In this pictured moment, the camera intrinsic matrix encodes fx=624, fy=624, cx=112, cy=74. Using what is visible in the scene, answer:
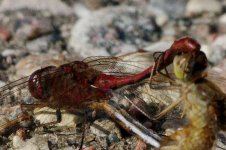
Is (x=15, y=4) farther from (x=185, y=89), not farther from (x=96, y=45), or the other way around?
(x=185, y=89)

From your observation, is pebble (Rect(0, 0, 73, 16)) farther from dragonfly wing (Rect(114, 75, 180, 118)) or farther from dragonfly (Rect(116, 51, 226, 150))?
dragonfly (Rect(116, 51, 226, 150))

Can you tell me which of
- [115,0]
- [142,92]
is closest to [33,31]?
[115,0]

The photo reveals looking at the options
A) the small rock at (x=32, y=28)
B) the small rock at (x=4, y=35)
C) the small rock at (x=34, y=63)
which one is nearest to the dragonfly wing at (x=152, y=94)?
the small rock at (x=34, y=63)

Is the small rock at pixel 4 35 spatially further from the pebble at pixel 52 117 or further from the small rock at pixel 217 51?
the small rock at pixel 217 51

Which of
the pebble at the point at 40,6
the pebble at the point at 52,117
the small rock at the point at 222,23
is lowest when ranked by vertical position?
the pebble at the point at 52,117

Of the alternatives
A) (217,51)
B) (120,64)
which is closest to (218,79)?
→ (120,64)

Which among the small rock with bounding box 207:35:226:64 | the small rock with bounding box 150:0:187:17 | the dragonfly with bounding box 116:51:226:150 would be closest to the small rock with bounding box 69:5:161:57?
the small rock with bounding box 150:0:187:17

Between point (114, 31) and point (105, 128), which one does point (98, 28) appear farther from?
point (105, 128)
